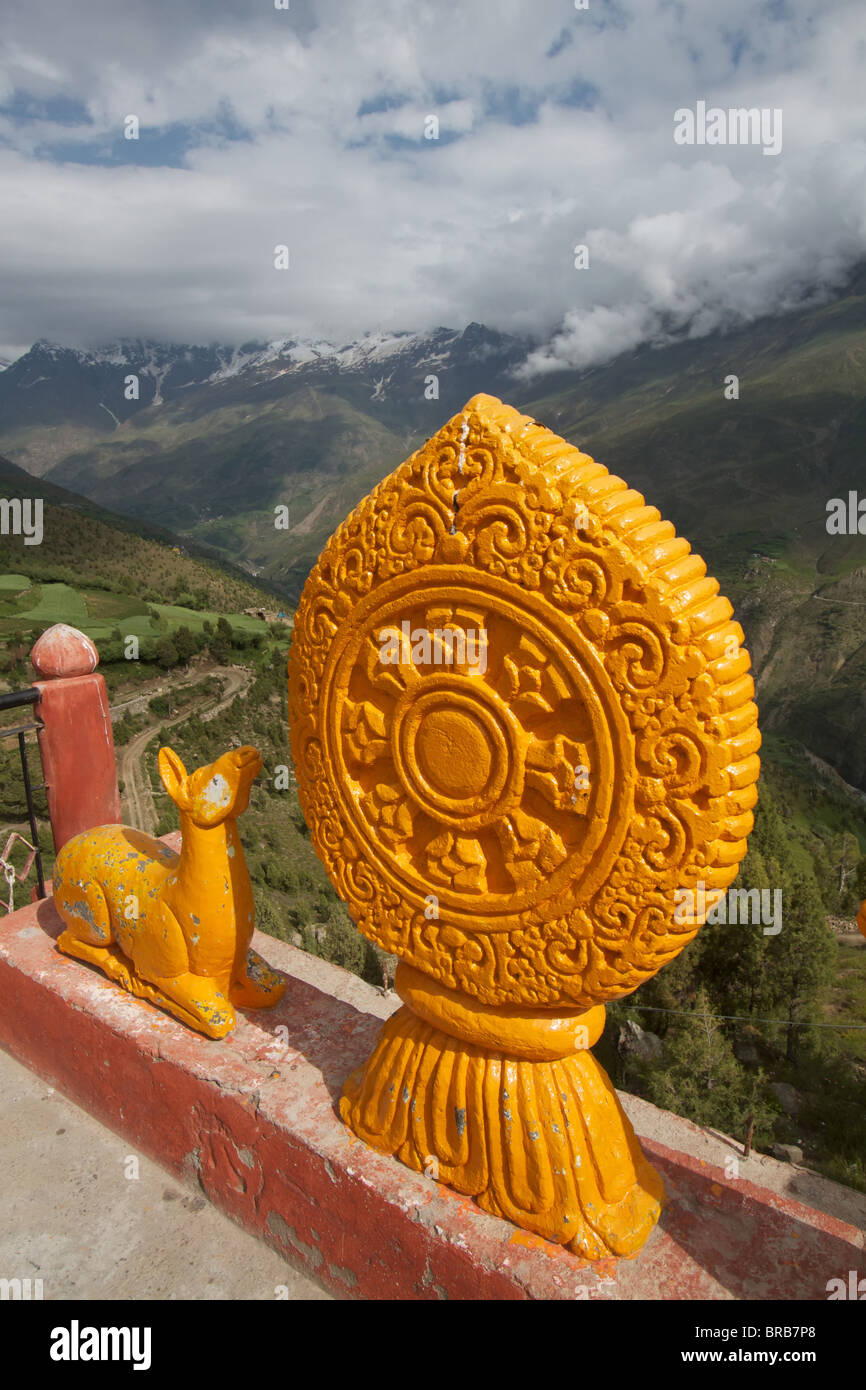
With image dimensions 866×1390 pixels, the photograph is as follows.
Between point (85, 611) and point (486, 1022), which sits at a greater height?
point (85, 611)

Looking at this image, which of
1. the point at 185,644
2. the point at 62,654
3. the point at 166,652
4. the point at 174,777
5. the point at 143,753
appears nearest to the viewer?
the point at 174,777

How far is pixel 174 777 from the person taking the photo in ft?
9.81

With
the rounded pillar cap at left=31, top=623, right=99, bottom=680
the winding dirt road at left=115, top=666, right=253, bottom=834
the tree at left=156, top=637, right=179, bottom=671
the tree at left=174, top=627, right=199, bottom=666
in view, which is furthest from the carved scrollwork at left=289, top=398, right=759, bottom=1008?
the tree at left=174, top=627, right=199, bottom=666

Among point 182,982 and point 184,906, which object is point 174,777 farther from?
point 182,982

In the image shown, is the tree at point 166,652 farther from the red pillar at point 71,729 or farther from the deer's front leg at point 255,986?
the deer's front leg at point 255,986

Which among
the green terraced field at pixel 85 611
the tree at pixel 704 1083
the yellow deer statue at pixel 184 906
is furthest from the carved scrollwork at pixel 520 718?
the green terraced field at pixel 85 611

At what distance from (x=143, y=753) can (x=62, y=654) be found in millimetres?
28913

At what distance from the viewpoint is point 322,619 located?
8.42 ft

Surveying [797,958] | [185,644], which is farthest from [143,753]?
[797,958]

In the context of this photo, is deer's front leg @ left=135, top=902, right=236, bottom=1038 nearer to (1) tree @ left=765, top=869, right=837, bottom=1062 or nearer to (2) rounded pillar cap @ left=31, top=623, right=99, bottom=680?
(2) rounded pillar cap @ left=31, top=623, right=99, bottom=680

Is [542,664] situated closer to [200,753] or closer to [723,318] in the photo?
[200,753]

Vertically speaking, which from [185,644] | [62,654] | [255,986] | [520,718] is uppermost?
[185,644]
